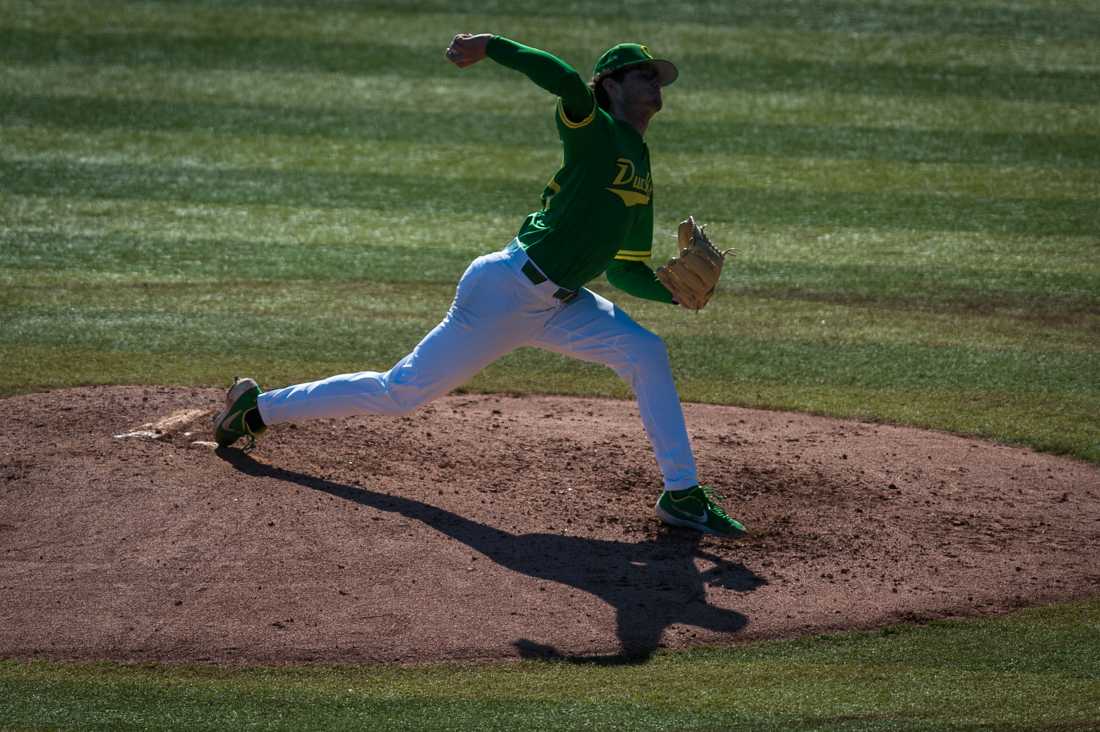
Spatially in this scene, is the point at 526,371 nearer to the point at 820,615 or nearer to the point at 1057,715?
the point at 820,615

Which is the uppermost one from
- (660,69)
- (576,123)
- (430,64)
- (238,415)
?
(430,64)

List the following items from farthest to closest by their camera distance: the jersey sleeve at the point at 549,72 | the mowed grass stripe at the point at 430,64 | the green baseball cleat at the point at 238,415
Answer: the mowed grass stripe at the point at 430,64 → the green baseball cleat at the point at 238,415 → the jersey sleeve at the point at 549,72

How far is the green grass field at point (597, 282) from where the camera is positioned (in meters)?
4.63

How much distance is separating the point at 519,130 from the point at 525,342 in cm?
657

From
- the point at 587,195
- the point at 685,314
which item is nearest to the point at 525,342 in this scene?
the point at 587,195

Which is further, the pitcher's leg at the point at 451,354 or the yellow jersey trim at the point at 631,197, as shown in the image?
the pitcher's leg at the point at 451,354

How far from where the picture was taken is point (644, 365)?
5723mm

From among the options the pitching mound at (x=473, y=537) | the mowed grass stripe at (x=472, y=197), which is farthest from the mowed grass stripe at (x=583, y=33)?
the pitching mound at (x=473, y=537)

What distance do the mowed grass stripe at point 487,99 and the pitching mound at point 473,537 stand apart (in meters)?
5.87

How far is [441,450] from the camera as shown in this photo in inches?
260

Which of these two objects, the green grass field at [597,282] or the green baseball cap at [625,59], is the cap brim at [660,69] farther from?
the green grass field at [597,282]

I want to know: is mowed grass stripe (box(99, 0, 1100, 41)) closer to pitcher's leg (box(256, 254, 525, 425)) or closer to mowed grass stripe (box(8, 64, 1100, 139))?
mowed grass stripe (box(8, 64, 1100, 139))

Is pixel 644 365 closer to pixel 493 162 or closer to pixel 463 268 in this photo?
pixel 463 268

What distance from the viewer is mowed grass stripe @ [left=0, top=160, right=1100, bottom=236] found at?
10.6 meters
